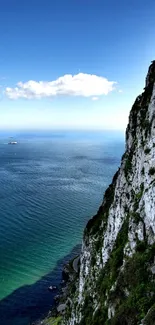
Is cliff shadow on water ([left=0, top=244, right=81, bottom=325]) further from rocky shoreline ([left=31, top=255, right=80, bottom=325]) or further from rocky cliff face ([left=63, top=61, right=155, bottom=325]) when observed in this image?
rocky cliff face ([left=63, top=61, right=155, bottom=325])

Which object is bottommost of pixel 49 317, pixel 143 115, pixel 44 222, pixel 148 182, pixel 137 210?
pixel 49 317

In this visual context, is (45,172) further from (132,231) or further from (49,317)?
(132,231)

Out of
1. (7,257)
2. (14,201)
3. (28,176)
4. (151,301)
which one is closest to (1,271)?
(7,257)

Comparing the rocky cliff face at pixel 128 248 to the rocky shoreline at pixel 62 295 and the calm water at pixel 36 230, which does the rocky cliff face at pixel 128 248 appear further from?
the calm water at pixel 36 230

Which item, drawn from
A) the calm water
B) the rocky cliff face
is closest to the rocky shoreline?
the calm water

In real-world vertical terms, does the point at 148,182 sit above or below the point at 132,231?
above
